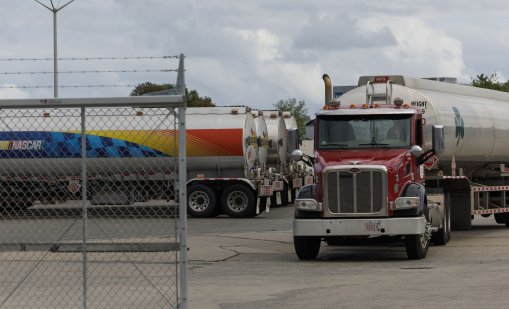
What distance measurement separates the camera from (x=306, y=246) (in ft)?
65.1

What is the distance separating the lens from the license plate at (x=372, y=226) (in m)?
19.1

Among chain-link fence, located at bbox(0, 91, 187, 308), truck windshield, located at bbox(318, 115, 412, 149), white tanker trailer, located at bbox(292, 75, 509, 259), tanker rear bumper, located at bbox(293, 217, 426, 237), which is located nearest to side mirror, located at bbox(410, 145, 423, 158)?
white tanker trailer, located at bbox(292, 75, 509, 259)

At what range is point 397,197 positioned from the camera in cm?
1933

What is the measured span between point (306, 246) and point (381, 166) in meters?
1.91

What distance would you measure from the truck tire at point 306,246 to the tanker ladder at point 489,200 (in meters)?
6.59

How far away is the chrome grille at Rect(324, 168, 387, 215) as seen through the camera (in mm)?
19156

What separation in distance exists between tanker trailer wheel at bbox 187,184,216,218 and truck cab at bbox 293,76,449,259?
13.4m

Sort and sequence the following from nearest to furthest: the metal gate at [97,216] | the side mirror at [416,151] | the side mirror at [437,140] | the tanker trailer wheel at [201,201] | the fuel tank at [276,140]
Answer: the metal gate at [97,216] < the side mirror at [416,151] < the side mirror at [437,140] < the tanker trailer wheel at [201,201] < the fuel tank at [276,140]

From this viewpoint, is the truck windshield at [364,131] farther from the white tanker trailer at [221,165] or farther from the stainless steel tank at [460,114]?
the white tanker trailer at [221,165]

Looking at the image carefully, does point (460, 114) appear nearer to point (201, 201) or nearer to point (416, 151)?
point (416, 151)

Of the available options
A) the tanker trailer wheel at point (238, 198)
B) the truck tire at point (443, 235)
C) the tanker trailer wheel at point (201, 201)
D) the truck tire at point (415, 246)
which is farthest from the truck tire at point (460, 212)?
the tanker trailer wheel at point (201, 201)

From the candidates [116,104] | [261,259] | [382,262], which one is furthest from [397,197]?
[116,104]

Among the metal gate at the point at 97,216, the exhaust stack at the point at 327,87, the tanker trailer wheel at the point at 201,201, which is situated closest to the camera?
the metal gate at the point at 97,216

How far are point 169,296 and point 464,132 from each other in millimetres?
11153
